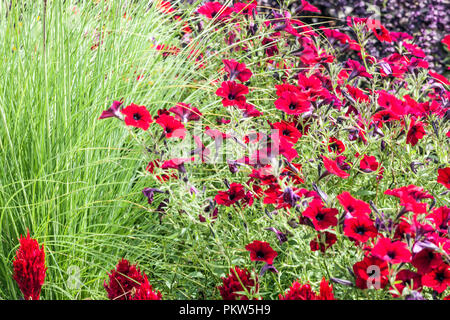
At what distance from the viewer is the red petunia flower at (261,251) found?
1617 mm

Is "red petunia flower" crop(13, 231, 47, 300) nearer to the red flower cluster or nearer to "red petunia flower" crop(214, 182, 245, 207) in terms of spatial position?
the red flower cluster

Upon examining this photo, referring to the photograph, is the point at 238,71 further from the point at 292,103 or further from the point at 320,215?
the point at 320,215

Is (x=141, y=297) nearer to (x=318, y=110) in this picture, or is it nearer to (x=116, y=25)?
(x=318, y=110)

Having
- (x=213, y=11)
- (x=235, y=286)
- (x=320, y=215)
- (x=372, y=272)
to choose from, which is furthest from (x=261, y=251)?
(x=213, y=11)

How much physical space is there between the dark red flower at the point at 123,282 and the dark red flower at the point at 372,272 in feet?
2.04

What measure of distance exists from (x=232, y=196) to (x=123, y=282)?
1.40ft

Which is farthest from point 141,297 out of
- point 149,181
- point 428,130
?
point 428,130

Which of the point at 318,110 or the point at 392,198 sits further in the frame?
the point at 392,198

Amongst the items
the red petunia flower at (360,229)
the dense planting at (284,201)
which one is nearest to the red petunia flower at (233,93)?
the dense planting at (284,201)

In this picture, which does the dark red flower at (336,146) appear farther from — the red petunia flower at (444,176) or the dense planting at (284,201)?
the red petunia flower at (444,176)

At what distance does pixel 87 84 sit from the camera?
2430 mm

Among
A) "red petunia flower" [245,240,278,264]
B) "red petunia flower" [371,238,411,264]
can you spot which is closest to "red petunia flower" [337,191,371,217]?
"red petunia flower" [371,238,411,264]

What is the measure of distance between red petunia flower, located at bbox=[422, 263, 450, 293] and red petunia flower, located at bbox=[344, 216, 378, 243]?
6.9 inches
